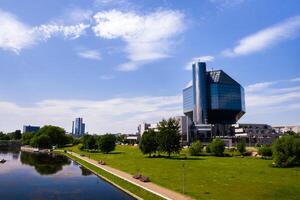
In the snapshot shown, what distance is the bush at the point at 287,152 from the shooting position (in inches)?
2813

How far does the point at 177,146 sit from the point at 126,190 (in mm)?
60791

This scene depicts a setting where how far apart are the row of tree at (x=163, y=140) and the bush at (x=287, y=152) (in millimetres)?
35803

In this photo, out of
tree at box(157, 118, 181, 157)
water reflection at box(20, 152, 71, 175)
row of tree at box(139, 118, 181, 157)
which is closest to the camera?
water reflection at box(20, 152, 71, 175)

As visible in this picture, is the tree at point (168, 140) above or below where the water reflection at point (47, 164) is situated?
above

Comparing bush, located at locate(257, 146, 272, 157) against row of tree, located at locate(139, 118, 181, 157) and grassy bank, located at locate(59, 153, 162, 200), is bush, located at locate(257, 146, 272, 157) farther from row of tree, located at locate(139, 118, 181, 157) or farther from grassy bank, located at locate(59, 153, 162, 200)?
grassy bank, located at locate(59, 153, 162, 200)

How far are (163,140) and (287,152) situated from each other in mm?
41052

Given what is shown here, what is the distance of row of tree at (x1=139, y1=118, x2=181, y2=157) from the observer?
104 m

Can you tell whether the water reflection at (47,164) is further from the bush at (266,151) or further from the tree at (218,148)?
the bush at (266,151)

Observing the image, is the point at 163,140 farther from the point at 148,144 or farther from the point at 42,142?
the point at 42,142

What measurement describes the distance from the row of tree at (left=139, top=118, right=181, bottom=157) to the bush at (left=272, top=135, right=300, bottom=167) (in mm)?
35803

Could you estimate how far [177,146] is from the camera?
105 meters

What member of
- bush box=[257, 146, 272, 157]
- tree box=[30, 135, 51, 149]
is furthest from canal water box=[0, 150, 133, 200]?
tree box=[30, 135, 51, 149]

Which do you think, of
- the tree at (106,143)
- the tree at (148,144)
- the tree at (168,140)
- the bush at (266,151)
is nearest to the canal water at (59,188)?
the tree at (168,140)

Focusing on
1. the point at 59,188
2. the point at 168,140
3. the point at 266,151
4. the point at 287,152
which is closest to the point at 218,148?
the point at 266,151
